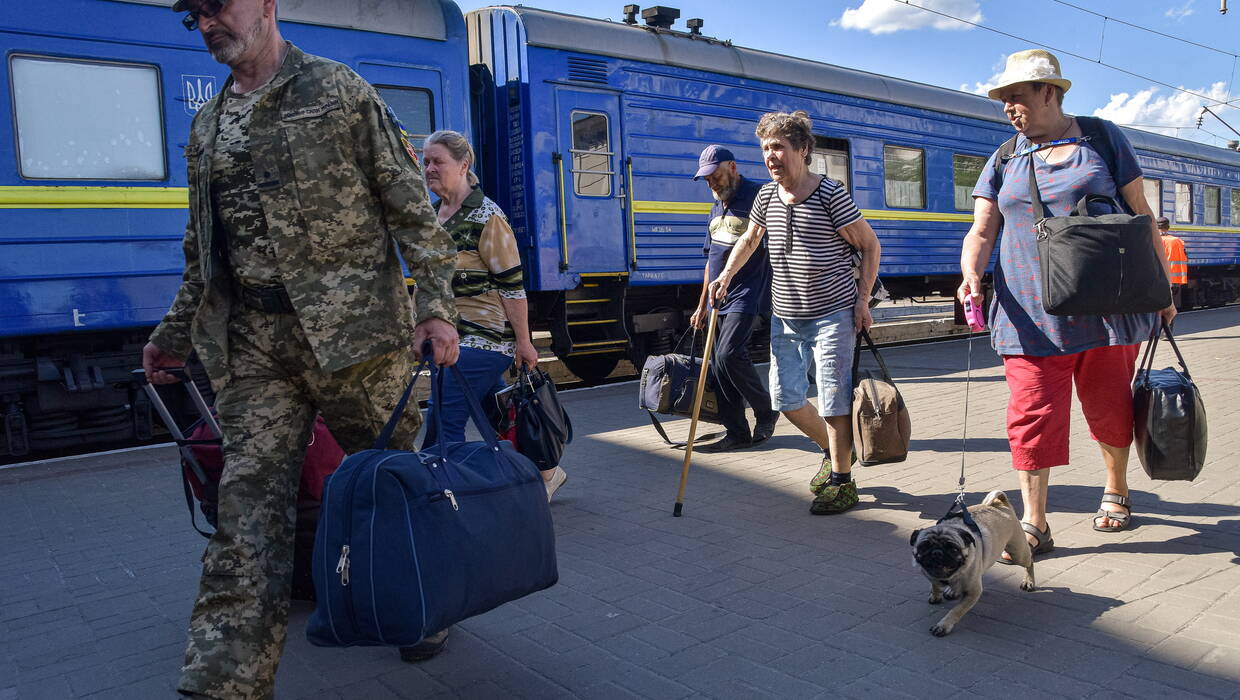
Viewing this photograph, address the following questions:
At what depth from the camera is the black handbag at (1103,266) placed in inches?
142

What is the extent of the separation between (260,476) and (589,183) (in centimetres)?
742

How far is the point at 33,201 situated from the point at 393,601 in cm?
594

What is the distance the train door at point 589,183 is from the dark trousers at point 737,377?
11.2ft

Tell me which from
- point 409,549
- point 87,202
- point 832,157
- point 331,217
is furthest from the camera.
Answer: point 832,157

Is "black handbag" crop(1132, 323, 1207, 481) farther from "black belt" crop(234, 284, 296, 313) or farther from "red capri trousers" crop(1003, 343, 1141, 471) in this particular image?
"black belt" crop(234, 284, 296, 313)

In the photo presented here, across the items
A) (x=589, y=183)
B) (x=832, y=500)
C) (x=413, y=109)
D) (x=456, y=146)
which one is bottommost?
(x=832, y=500)

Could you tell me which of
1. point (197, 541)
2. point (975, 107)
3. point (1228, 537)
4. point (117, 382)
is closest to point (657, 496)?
point (197, 541)

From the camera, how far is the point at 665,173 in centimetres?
1031

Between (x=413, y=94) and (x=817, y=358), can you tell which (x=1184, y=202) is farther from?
(x=817, y=358)

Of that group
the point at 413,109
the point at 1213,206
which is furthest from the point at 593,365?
the point at 1213,206

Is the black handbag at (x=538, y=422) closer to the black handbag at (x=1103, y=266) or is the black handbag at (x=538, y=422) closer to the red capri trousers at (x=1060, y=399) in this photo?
the red capri trousers at (x=1060, y=399)

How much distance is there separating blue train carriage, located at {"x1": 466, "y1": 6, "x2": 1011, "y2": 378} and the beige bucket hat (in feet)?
19.5

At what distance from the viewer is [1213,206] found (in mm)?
22125

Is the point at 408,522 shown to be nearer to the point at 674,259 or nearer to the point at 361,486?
the point at 361,486
